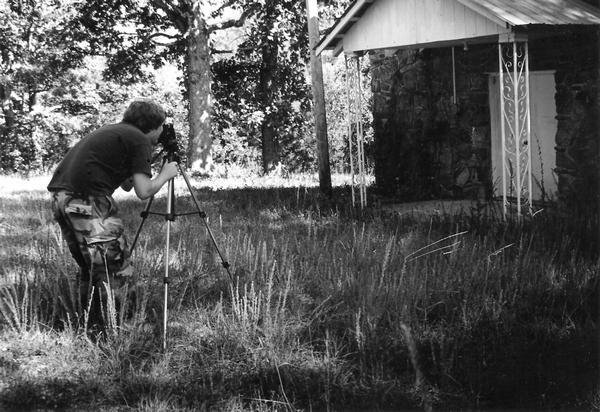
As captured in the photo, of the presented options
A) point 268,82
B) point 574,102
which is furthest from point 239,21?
point 574,102

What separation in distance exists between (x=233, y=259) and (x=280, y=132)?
82.1ft

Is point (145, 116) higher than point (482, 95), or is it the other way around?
point (482, 95)

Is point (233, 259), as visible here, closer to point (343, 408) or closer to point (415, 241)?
point (415, 241)

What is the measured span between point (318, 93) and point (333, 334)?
836 cm

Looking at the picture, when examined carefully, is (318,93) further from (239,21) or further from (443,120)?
(239,21)

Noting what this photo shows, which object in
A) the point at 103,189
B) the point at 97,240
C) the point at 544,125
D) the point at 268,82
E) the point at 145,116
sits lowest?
the point at 97,240

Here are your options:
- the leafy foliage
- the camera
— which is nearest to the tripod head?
the camera

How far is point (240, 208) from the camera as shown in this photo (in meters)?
12.7

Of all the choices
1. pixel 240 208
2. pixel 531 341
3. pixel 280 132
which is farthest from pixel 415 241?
pixel 280 132

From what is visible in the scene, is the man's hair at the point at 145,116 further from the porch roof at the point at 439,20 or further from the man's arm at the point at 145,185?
the porch roof at the point at 439,20

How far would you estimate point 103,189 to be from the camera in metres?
5.88

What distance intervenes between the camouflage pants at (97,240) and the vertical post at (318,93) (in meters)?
8.09

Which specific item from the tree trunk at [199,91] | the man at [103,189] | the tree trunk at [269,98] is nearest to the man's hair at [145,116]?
the man at [103,189]

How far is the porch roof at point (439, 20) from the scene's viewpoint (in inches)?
392
